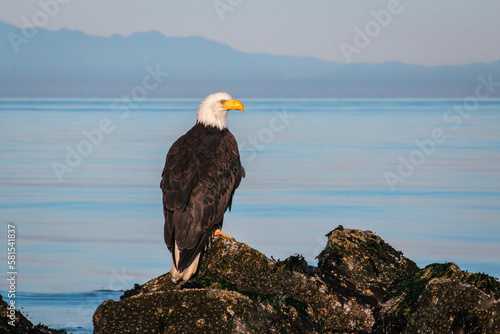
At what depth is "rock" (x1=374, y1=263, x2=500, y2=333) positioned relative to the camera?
18.7 ft

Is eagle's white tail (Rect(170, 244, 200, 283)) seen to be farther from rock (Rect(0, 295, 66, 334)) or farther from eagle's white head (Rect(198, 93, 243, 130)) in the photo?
eagle's white head (Rect(198, 93, 243, 130))

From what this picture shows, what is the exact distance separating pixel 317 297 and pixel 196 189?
7.45 feet

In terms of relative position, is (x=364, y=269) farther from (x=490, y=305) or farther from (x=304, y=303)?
(x=490, y=305)

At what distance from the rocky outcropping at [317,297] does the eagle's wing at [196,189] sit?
35cm

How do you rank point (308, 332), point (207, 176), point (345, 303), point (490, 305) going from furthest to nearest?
1. point (207, 176)
2. point (345, 303)
3. point (308, 332)
4. point (490, 305)

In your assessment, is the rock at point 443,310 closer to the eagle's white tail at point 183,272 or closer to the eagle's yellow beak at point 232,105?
the eagle's white tail at point 183,272

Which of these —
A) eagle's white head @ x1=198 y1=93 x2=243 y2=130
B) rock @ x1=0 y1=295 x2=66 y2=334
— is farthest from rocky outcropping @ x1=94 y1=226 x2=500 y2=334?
eagle's white head @ x1=198 y1=93 x2=243 y2=130

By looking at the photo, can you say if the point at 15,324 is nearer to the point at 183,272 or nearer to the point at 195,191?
the point at 183,272

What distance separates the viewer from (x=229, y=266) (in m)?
7.09

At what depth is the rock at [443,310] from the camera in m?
5.71

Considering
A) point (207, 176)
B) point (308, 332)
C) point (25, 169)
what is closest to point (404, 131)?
point (25, 169)

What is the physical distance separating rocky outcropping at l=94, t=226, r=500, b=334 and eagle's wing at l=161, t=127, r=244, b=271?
348 mm

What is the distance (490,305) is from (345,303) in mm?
1312

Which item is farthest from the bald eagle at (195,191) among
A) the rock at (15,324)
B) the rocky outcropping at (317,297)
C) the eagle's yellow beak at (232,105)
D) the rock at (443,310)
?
the rock at (443,310)
